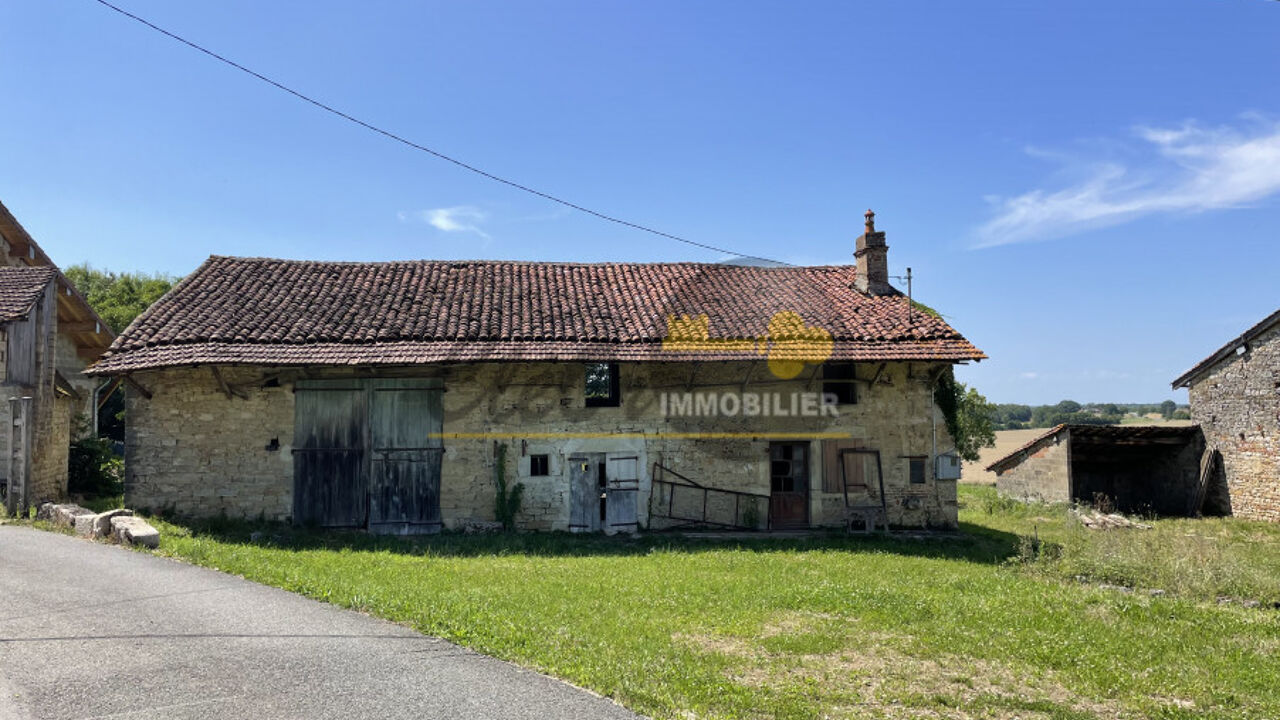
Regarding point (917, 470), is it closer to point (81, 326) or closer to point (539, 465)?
point (539, 465)

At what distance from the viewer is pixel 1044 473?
20.8 metres

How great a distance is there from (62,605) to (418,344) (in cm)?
689

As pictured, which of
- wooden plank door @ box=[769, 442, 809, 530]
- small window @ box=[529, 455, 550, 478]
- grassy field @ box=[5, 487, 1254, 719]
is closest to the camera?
grassy field @ box=[5, 487, 1254, 719]

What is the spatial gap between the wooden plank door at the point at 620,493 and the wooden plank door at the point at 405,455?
2993 millimetres

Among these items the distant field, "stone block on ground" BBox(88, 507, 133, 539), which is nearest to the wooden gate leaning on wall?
"stone block on ground" BBox(88, 507, 133, 539)

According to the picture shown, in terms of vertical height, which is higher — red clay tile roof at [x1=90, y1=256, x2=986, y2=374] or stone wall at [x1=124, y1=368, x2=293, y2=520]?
red clay tile roof at [x1=90, y1=256, x2=986, y2=374]

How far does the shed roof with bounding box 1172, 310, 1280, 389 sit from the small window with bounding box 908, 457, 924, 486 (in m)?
10.6

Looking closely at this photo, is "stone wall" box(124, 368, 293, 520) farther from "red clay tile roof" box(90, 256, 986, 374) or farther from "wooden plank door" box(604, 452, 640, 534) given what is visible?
"wooden plank door" box(604, 452, 640, 534)

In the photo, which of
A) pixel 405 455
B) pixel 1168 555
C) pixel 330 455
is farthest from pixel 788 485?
pixel 330 455

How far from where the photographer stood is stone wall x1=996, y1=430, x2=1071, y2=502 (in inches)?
789

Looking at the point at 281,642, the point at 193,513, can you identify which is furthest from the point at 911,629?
the point at 193,513

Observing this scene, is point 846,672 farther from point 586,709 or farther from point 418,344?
point 418,344

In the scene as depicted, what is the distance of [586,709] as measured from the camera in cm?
501

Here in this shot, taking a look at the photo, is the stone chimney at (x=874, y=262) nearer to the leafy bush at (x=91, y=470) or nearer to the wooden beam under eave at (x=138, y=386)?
the wooden beam under eave at (x=138, y=386)
